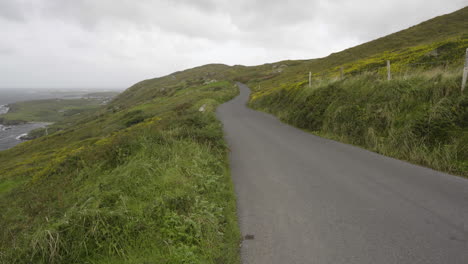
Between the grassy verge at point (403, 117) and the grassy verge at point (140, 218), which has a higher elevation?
the grassy verge at point (403, 117)

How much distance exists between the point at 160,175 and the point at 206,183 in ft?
4.41

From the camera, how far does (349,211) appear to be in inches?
190

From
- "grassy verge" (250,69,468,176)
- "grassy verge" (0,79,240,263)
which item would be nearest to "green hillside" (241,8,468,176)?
"grassy verge" (250,69,468,176)

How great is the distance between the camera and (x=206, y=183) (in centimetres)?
588

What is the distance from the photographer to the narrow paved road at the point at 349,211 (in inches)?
143

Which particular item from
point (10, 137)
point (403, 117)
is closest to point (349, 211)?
point (403, 117)

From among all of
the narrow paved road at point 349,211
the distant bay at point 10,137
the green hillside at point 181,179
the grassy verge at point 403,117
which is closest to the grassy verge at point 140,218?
the green hillside at point 181,179

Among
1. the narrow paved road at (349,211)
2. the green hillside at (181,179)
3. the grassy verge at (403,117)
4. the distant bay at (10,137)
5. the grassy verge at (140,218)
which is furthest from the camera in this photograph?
the distant bay at (10,137)

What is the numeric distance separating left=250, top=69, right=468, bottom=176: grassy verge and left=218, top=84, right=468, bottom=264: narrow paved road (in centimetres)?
75

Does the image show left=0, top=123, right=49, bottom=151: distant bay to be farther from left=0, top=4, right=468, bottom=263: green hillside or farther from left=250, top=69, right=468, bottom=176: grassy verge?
left=250, top=69, right=468, bottom=176: grassy verge

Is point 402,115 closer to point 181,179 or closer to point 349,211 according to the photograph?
point 349,211

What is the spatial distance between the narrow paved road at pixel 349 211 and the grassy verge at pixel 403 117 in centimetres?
75

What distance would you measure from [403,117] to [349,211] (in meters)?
6.23

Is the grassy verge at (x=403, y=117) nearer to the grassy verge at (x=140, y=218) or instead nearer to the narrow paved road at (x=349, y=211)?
the narrow paved road at (x=349, y=211)
